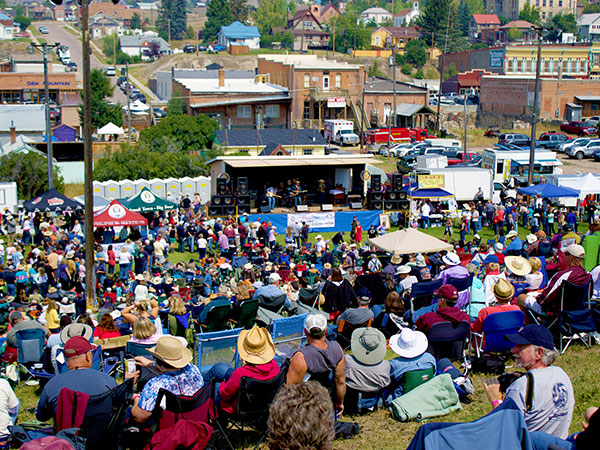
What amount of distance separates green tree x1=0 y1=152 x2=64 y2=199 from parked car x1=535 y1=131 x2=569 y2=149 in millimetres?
33749

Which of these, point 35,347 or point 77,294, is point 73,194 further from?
point 35,347

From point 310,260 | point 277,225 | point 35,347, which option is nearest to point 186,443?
point 35,347

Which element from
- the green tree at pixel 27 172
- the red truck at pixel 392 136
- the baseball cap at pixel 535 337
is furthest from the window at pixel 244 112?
the baseball cap at pixel 535 337

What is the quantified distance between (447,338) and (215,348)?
9.22 ft

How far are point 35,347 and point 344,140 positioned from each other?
48.1 m

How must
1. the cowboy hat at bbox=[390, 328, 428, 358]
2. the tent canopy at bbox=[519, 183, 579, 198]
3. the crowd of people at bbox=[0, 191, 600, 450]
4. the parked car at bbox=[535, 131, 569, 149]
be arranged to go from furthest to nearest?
the parked car at bbox=[535, 131, 569, 149]
the tent canopy at bbox=[519, 183, 579, 198]
the cowboy hat at bbox=[390, 328, 428, 358]
the crowd of people at bbox=[0, 191, 600, 450]

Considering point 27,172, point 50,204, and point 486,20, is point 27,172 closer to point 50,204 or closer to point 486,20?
point 50,204

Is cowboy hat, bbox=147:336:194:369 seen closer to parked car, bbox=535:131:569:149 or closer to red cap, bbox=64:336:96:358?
red cap, bbox=64:336:96:358

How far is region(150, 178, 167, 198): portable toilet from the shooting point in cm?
→ 3281

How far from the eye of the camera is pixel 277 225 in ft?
87.5

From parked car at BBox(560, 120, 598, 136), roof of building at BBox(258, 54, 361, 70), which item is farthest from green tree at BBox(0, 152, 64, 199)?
parked car at BBox(560, 120, 598, 136)

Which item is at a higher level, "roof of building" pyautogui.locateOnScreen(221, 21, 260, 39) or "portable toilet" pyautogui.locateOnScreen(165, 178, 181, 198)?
"roof of building" pyautogui.locateOnScreen(221, 21, 260, 39)

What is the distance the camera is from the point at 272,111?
6694 cm

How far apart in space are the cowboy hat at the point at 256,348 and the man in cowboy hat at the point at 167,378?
1.85 ft
